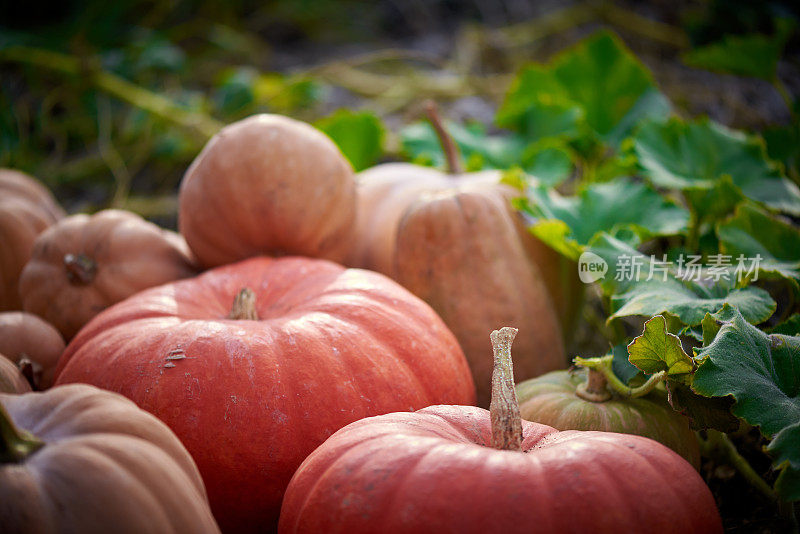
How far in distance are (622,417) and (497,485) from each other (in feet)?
1.81

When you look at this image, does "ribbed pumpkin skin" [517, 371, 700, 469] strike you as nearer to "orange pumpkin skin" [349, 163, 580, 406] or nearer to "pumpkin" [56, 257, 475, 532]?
"pumpkin" [56, 257, 475, 532]

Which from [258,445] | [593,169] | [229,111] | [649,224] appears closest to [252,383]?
[258,445]

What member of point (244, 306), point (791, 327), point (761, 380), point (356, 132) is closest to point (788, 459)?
point (761, 380)

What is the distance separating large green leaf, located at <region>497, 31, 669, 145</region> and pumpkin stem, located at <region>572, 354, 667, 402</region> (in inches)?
50.5

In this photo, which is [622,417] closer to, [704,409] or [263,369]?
[704,409]

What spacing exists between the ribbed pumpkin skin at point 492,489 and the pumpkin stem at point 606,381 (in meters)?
0.26

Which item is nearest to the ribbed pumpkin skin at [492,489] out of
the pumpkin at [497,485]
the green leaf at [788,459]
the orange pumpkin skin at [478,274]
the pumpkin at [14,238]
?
the pumpkin at [497,485]

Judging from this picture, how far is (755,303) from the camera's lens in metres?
1.44

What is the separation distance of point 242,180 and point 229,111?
167 centimetres

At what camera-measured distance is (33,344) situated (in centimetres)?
167

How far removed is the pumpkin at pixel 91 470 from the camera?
836 millimetres

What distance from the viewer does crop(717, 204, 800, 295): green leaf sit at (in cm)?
174

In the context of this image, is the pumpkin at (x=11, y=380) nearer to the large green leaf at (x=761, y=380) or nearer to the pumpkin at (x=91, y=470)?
the pumpkin at (x=91, y=470)

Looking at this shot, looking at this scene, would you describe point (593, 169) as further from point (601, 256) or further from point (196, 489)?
point (196, 489)
